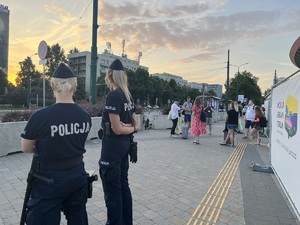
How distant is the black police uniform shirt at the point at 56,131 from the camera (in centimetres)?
191

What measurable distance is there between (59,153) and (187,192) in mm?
3130

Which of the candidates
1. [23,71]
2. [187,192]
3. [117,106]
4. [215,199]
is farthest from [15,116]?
[23,71]

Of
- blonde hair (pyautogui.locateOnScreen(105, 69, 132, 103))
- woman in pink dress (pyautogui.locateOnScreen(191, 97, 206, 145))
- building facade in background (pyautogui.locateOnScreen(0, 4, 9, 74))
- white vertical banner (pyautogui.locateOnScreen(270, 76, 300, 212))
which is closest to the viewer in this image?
blonde hair (pyautogui.locateOnScreen(105, 69, 132, 103))

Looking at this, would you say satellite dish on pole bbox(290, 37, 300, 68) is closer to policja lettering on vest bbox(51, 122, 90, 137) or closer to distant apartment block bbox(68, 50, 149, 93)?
policja lettering on vest bbox(51, 122, 90, 137)

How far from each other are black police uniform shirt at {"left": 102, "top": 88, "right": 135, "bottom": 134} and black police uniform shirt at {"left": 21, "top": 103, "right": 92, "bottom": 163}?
23.4 inches

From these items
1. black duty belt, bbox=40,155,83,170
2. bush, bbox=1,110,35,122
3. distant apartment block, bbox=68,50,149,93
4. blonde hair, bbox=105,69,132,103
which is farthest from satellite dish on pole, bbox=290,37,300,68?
distant apartment block, bbox=68,50,149,93

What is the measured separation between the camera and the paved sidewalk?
3577 mm

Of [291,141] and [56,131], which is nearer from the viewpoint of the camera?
[56,131]

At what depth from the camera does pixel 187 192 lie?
14.9ft

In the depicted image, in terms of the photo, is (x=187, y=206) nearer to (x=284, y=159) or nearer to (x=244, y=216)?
(x=244, y=216)

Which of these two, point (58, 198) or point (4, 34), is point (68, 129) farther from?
point (4, 34)

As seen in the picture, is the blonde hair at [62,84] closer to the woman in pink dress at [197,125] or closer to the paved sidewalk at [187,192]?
the paved sidewalk at [187,192]

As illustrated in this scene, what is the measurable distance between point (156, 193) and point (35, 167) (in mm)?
2818

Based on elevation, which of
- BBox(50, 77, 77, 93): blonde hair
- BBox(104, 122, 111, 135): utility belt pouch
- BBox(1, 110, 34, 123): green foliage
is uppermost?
BBox(50, 77, 77, 93): blonde hair
